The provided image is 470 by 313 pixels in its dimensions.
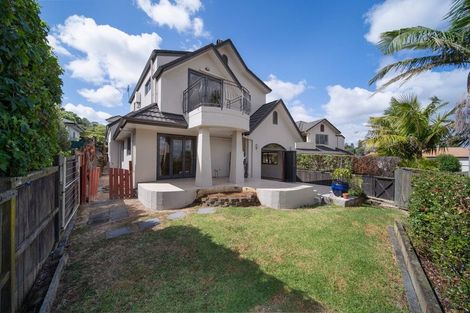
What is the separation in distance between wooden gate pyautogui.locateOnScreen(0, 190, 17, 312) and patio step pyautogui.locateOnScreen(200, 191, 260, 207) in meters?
6.37

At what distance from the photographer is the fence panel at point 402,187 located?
9447mm

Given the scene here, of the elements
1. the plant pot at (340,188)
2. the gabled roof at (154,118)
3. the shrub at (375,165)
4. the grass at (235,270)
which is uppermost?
the gabled roof at (154,118)

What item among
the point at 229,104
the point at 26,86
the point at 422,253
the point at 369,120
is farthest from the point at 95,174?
the point at 369,120

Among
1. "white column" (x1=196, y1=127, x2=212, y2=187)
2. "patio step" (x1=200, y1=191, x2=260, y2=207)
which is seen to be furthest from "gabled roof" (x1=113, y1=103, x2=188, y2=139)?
"patio step" (x1=200, y1=191, x2=260, y2=207)

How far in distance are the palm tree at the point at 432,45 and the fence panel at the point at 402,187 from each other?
398cm

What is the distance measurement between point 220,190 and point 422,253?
23.7 feet

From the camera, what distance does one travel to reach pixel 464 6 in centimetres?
683

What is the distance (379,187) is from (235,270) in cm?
1054

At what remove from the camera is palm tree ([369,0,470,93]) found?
724 cm

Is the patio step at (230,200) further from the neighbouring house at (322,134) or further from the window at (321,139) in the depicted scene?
the window at (321,139)

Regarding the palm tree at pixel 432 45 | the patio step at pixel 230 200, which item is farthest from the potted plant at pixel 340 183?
the palm tree at pixel 432 45

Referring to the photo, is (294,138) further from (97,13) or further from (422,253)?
(97,13)

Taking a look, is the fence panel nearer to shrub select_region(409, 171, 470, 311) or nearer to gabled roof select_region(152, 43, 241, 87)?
shrub select_region(409, 171, 470, 311)

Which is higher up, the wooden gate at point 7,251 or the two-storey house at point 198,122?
the two-storey house at point 198,122
